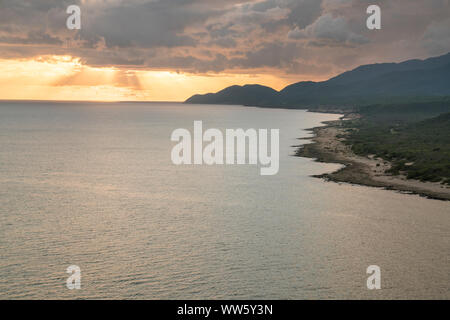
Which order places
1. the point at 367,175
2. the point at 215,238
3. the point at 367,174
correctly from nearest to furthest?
Answer: the point at 215,238 → the point at 367,175 → the point at 367,174

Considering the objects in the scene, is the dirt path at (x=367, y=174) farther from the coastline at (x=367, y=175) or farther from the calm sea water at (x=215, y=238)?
the calm sea water at (x=215, y=238)

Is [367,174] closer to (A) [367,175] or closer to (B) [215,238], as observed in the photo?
(A) [367,175]

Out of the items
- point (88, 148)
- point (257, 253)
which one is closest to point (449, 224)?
point (257, 253)

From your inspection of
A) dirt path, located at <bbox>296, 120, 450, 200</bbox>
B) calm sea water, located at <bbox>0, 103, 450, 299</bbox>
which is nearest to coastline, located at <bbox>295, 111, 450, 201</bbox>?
dirt path, located at <bbox>296, 120, 450, 200</bbox>

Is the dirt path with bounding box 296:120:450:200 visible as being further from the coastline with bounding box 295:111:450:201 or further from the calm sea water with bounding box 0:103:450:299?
the calm sea water with bounding box 0:103:450:299

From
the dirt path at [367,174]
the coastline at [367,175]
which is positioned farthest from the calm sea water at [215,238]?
the dirt path at [367,174]

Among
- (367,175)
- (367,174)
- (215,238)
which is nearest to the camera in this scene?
(215,238)

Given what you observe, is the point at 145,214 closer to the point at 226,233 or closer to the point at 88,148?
the point at 226,233

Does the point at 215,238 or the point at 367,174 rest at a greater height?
the point at 367,174

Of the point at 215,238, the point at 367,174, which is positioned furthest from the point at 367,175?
the point at 215,238
